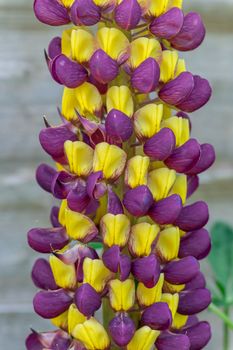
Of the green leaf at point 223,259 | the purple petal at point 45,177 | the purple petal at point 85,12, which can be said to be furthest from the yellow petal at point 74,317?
the green leaf at point 223,259

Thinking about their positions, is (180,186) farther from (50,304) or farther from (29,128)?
(29,128)

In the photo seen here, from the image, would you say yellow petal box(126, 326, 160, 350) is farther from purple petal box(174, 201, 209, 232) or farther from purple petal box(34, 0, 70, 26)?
purple petal box(34, 0, 70, 26)

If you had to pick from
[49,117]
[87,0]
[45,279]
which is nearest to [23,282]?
[49,117]

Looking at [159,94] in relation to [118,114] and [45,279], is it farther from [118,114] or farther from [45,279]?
[45,279]

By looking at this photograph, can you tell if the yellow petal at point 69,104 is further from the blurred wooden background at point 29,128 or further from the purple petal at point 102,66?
the blurred wooden background at point 29,128

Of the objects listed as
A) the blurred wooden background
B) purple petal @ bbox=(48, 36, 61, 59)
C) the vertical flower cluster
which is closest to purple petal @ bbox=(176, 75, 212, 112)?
the vertical flower cluster

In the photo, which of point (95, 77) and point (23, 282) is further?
point (23, 282)
